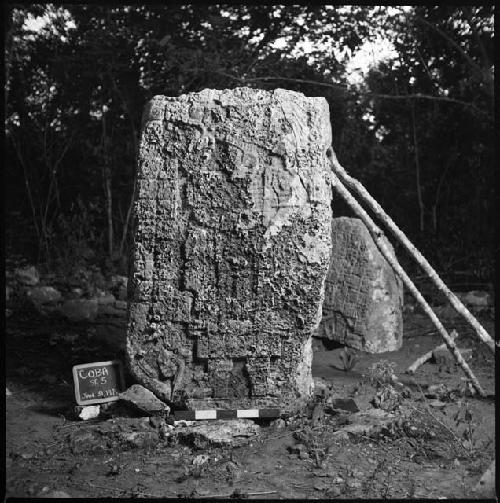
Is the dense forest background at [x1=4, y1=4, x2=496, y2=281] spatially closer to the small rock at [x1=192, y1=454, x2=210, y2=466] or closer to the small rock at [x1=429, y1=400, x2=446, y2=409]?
the small rock at [x1=429, y1=400, x2=446, y2=409]

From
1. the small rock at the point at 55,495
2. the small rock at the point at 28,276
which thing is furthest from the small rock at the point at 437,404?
the small rock at the point at 28,276

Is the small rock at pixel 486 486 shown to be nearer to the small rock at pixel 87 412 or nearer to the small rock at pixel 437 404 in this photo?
the small rock at pixel 437 404

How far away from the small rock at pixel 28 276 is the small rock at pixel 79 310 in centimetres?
112

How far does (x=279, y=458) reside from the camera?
131 inches

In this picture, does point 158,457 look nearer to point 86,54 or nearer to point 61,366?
point 61,366

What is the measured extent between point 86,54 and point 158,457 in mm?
6441

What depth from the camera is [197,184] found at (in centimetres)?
387

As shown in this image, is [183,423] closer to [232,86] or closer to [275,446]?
[275,446]

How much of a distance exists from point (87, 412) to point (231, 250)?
1.18 meters

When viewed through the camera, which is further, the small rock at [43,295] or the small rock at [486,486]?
the small rock at [43,295]

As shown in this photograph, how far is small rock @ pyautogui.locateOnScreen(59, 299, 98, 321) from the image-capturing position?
21.0ft

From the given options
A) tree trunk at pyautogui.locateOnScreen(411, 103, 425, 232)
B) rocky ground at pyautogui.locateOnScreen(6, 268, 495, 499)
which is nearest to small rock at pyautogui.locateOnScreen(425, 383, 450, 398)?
rocky ground at pyautogui.locateOnScreen(6, 268, 495, 499)

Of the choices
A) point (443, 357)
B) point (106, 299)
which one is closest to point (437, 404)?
point (443, 357)

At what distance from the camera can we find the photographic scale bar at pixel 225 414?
3771 mm
